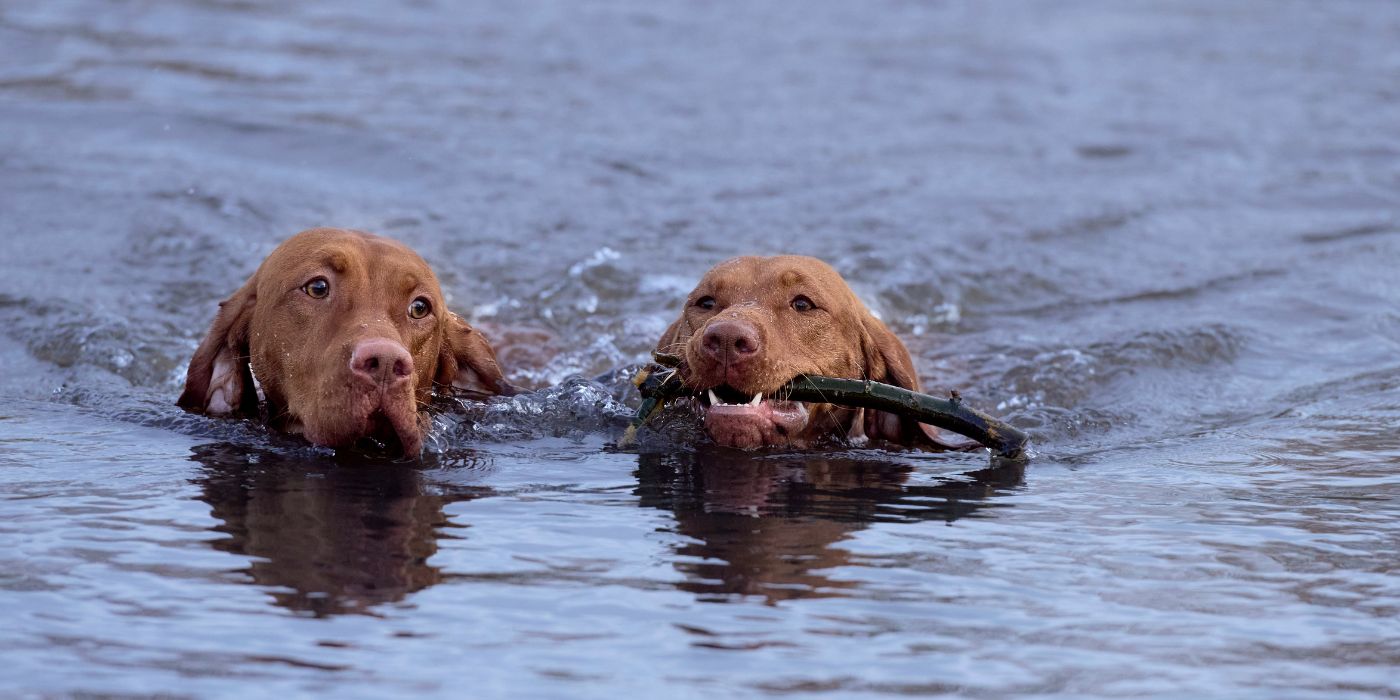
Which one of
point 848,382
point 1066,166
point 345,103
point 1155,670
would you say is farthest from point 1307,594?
point 345,103

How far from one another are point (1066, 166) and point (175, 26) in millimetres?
8458

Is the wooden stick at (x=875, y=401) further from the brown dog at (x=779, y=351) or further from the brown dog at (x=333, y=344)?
the brown dog at (x=333, y=344)

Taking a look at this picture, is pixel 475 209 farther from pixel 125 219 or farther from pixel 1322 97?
pixel 1322 97

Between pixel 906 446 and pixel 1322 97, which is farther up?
pixel 1322 97

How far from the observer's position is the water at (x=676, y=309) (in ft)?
14.0

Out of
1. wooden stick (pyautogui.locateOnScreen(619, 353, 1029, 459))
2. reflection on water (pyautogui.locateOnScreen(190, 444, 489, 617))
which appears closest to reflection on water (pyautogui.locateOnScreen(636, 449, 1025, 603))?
wooden stick (pyautogui.locateOnScreen(619, 353, 1029, 459))

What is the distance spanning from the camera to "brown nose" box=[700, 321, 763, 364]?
629 centimetres

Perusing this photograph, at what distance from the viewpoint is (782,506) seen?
18.8 ft

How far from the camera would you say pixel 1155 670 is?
4.10m

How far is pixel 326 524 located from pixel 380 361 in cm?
76

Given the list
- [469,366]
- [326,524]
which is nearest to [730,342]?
[469,366]

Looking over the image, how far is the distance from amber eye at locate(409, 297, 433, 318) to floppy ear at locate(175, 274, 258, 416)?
616mm

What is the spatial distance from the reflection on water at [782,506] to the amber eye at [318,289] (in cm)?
126

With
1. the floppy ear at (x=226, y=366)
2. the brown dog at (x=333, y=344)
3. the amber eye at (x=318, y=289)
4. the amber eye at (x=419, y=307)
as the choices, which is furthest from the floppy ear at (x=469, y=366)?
the amber eye at (x=318, y=289)
